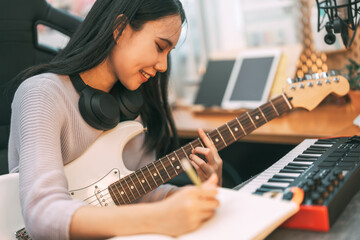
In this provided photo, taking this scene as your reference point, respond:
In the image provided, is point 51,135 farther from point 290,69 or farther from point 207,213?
point 290,69

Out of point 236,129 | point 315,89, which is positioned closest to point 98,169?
point 236,129

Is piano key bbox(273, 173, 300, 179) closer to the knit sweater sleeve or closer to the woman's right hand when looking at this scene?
the woman's right hand

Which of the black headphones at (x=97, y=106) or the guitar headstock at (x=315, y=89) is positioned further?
the guitar headstock at (x=315, y=89)

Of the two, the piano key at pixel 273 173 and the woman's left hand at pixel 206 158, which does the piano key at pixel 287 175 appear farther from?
the woman's left hand at pixel 206 158

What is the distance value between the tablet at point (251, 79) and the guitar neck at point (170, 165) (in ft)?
1.94

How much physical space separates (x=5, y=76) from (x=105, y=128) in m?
0.40

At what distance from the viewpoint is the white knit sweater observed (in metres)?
0.73

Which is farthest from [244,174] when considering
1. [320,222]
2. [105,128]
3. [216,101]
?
[320,222]

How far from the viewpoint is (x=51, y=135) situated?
→ 0.88 m

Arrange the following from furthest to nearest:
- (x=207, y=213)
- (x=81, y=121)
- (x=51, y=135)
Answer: (x=81, y=121) < (x=51, y=135) < (x=207, y=213)

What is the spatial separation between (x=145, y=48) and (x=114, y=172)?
0.33 m

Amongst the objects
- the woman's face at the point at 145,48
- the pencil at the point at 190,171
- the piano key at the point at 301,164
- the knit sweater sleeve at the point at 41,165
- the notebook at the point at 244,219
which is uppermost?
the woman's face at the point at 145,48

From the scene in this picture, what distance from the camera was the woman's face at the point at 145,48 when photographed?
3.50ft

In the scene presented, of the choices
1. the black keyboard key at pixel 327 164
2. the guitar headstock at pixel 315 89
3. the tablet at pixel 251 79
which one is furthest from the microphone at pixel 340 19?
the tablet at pixel 251 79
